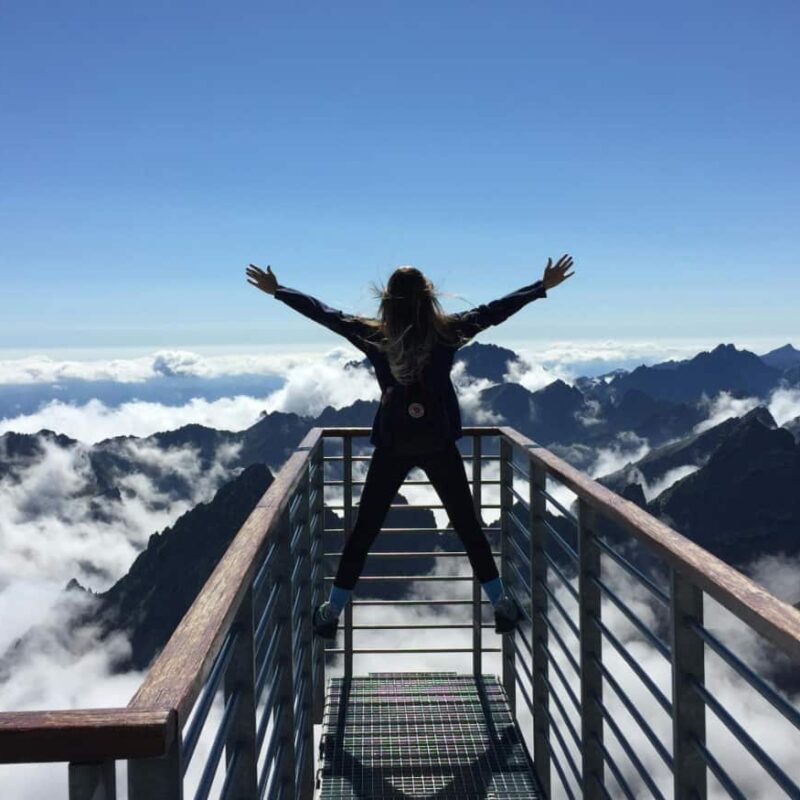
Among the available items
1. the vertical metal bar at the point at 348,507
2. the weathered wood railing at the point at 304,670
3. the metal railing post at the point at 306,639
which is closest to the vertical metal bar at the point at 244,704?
the weathered wood railing at the point at 304,670

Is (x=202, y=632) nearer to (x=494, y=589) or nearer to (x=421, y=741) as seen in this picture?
(x=494, y=589)

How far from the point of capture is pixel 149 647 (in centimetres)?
13762

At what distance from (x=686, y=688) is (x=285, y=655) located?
2.04 m

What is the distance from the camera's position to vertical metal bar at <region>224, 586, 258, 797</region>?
7.55ft

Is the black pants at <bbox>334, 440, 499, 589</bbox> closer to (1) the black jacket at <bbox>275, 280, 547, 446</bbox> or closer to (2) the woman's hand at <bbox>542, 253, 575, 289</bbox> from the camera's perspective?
(1) the black jacket at <bbox>275, 280, 547, 446</bbox>

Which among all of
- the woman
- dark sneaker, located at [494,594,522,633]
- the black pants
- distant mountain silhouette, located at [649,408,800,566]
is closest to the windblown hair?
the woman

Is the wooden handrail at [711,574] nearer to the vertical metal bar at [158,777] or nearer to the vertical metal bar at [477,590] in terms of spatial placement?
the vertical metal bar at [158,777]

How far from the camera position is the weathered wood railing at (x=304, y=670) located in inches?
48.6

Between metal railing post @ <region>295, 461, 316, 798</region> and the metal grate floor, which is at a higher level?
metal railing post @ <region>295, 461, 316, 798</region>

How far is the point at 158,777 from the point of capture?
1.31 metres

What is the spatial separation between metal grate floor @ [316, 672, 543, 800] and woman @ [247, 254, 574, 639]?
1.02m

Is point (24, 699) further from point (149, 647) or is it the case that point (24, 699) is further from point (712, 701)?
point (712, 701)

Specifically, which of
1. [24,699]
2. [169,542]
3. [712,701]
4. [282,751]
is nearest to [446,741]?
[282,751]

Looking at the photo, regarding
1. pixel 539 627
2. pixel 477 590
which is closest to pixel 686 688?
pixel 539 627
